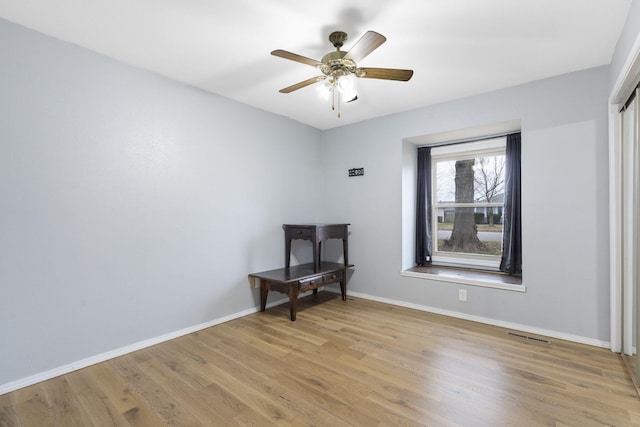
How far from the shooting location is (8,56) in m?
1.97

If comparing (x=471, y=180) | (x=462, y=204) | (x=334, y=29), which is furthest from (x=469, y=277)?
(x=334, y=29)

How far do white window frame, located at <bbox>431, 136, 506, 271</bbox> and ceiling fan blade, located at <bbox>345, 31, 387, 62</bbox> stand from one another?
242 centimetres

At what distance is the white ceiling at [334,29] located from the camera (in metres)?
1.83

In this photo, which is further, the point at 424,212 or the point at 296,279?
the point at 424,212

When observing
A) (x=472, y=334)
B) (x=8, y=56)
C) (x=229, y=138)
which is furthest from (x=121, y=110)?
(x=472, y=334)

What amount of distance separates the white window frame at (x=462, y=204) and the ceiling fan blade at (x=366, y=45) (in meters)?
2.42

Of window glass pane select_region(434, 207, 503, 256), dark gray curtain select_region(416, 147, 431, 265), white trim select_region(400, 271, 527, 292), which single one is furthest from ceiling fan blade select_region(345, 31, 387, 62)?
window glass pane select_region(434, 207, 503, 256)

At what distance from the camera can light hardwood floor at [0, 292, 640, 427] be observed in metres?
1.69

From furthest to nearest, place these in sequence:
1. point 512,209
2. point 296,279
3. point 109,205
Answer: point 512,209
point 296,279
point 109,205

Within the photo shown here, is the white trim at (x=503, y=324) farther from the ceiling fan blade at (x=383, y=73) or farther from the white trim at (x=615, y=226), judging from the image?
the ceiling fan blade at (x=383, y=73)

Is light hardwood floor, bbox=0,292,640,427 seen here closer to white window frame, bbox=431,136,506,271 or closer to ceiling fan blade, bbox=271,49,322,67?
white window frame, bbox=431,136,506,271

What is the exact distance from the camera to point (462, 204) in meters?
3.88

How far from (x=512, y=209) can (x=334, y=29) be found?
269 cm

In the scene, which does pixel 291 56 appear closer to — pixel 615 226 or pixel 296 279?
pixel 296 279
